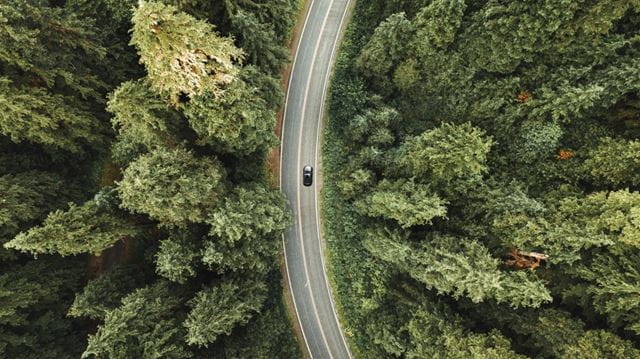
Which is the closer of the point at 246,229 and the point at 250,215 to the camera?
the point at 246,229

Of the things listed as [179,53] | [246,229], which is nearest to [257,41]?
[179,53]

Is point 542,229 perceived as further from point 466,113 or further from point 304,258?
point 304,258

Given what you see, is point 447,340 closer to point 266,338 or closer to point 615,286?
point 615,286

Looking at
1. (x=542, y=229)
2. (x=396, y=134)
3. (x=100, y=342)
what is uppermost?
(x=396, y=134)

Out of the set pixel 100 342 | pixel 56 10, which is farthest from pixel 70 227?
pixel 56 10

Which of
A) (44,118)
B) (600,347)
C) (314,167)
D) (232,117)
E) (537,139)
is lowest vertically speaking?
(600,347)

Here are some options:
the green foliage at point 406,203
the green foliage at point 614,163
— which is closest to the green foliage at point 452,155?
the green foliage at point 406,203

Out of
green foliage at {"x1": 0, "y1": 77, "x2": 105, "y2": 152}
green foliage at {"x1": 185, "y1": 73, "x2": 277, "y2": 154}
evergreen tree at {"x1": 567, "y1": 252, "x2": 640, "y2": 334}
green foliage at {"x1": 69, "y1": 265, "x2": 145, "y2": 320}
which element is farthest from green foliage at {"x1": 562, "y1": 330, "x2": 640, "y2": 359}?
green foliage at {"x1": 0, "y1": 77, "x2": 105, "y2": 152}
